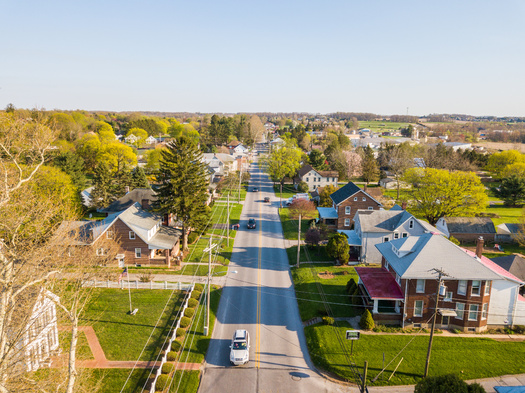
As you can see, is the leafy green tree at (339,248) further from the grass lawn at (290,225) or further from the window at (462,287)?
the window at (462,287)

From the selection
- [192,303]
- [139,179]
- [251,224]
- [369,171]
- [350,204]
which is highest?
[369,171]

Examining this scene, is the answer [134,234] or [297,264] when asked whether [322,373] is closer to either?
[297,264]

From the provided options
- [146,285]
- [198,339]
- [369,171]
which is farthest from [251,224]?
[369,171]

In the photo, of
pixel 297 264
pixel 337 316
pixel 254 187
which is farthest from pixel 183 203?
pixel 254 187

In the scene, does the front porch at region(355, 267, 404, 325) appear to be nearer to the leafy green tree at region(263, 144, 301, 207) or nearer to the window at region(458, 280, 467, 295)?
the window at region(458, 280, 467, 295)

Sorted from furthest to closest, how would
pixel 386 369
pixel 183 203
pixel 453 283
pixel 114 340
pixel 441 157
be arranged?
pixel 441 157
pixel 183 203
pixel 453 283
pixel 114 340
pixel 386 369

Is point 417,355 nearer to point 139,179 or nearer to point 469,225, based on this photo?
point 469,225

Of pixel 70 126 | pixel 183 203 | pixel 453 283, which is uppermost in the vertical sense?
pixel 70 126
